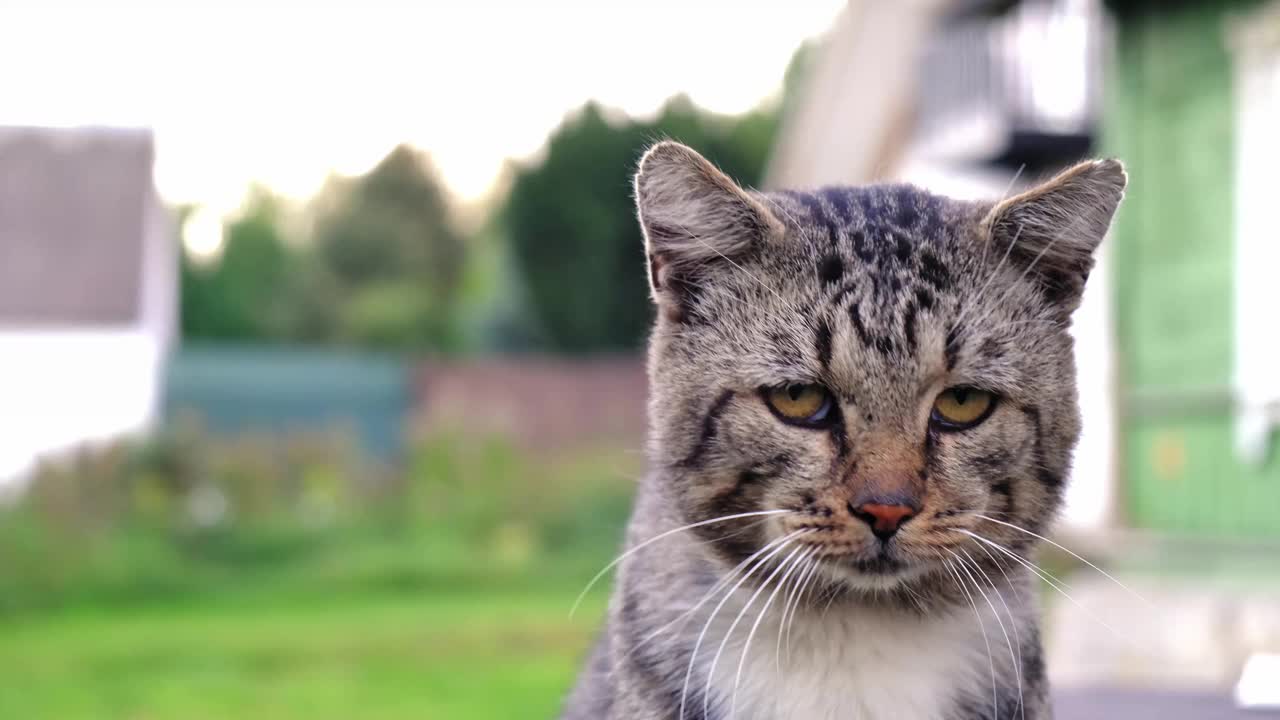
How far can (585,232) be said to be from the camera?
22.6m

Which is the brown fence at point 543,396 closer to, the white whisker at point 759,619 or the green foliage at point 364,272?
the white whisker at point 759,619

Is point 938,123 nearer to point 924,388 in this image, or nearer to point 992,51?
point 992,51

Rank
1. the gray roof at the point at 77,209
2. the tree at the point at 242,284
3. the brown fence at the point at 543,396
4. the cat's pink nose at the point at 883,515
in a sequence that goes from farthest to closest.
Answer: the tree at the point at 242,284 → the gray roof at the point at 77,209 → the brown fence at the point at 543,396 → the cat's pink nose at the point at 883,515

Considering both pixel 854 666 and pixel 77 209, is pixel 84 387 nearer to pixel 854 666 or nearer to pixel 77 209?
pixel 77 209

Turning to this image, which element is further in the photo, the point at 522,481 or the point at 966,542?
the point at 522,481

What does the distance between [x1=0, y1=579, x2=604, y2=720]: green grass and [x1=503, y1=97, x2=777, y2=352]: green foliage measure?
13.5 metres

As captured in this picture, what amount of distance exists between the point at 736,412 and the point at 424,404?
13050mm

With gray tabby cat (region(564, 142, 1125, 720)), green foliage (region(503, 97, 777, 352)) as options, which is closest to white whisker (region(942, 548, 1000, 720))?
gray tabby cat (region(564, 142, 1125, 720))

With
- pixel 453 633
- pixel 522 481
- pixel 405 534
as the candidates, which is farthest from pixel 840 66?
pixel 453 633

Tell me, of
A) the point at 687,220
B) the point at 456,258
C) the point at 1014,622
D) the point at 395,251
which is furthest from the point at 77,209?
the point at 1014,622

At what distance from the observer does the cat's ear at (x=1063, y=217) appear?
2.04m

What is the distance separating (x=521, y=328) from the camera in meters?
24.6

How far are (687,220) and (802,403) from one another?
13.9 inches

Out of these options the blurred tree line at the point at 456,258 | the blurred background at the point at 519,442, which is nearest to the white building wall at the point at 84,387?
the blurred background at the point at 519,442
